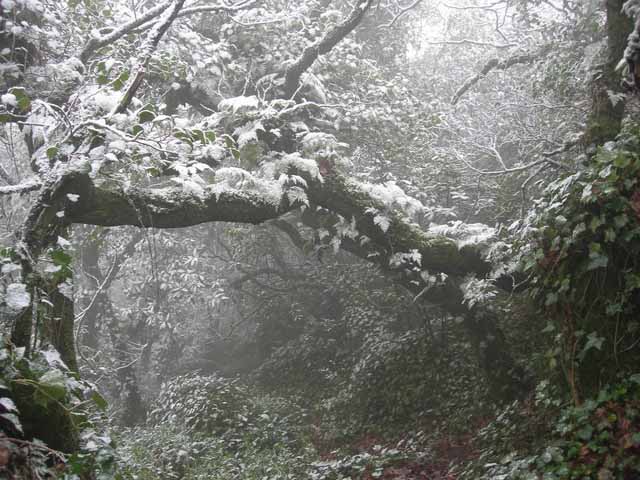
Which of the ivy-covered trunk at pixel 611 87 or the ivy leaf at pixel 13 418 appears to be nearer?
the ivy leaf at pixel 13 418

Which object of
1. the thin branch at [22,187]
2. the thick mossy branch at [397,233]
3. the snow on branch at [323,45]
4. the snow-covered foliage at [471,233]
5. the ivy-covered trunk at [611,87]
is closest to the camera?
the thin branch at [22,187]

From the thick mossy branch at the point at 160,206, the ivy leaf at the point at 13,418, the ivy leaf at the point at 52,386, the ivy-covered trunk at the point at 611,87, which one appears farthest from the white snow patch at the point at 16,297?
the ivy-covered trunk at the point at 611,87

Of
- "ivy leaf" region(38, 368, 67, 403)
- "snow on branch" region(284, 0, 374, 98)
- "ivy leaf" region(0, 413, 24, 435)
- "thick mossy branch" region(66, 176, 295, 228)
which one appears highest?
"snow on branch" region(284, 0, 374, 98)

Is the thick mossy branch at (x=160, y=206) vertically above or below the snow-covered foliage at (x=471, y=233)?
above

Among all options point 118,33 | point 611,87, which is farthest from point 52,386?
point 611,87

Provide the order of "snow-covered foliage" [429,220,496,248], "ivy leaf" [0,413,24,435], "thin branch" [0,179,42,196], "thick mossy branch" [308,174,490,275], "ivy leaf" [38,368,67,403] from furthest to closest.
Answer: "thick mossy branch" [308,174,490,275]
"snow-covered foliage" [429,220,496,248]
"thin branch" [0,179,42,196]
"ivy leaf" [38,368,67,403]
"ivy leaf" [0,413,24,435]

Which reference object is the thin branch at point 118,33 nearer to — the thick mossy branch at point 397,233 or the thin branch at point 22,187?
the thin branch at point 22,187

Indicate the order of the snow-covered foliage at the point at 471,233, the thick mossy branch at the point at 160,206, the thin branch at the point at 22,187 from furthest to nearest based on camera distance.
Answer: the snow-covered foliage at the point at 471,233 → the thick mossy branch at the point at 160,206 → the thin branch at the point at 22,187

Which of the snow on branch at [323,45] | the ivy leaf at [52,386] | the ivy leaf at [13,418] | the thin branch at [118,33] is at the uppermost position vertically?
the snow on branch at [323,45]

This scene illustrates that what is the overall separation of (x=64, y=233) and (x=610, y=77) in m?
5.62

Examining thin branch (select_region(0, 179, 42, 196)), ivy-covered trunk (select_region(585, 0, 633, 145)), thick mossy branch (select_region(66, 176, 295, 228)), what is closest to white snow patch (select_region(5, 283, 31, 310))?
thin branch (select_region(0, 179, 42, 196))

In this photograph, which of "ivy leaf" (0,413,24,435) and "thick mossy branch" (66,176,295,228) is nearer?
"ivy leaf" (0,413,24,435)

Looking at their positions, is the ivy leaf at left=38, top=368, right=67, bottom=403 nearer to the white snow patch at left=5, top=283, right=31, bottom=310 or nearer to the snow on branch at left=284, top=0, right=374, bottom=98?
the white snow patch at left=5, top=283, right=31, bottom=310

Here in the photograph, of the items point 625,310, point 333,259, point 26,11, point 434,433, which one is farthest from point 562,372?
point 333,259
